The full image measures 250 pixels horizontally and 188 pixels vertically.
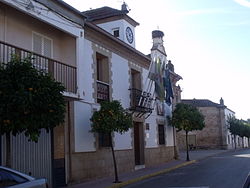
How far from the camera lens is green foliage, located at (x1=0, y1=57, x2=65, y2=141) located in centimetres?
895

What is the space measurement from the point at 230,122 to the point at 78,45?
5003cm

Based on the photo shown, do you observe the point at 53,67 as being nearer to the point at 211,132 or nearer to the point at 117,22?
the point at 117,22

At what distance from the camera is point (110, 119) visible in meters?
14.8

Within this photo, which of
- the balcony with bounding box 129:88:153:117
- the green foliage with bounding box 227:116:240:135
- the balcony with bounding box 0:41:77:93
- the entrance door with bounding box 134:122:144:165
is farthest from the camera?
the green foliage with bounding box 227:116:240:135

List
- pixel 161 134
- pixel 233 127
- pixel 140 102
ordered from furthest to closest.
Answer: pixel 233 127, pixel 161 134, pixel 140 102

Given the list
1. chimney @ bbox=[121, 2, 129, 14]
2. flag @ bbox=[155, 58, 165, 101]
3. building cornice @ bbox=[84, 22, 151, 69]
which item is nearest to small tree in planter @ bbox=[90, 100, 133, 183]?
building cornice @ bbox=[84, 22, 151, 69]

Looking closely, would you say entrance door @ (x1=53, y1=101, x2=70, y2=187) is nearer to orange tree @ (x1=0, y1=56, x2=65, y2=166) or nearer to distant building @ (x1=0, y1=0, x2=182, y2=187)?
distant building @ (x1=0, y1=0, x2=182, y2=187)

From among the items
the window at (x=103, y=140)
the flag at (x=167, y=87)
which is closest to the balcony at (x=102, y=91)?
the window at (x=103, y=140)

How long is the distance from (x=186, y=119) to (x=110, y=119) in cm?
1268

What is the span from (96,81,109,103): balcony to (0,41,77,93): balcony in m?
3.05

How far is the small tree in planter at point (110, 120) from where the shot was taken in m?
14.7

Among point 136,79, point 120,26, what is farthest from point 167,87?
point 120,26

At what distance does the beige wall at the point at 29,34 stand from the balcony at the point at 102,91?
2.70 m

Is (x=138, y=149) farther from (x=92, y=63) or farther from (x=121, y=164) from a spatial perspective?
(x=92, y=63)
